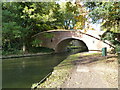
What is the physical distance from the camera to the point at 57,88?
3.82 m

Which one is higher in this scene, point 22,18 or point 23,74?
point 22,18

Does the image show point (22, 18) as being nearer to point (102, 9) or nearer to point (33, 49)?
point (33, 49)

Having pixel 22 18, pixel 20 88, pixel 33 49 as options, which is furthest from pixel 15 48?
pixel 20 88

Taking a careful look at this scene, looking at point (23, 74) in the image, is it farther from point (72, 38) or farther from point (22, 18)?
point (72, 38)

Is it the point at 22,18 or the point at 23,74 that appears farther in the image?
the point at 22,18

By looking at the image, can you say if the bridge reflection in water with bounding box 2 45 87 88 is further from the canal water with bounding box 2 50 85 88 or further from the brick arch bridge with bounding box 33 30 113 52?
the brick arch bridge with bounding box 33 30 113 52

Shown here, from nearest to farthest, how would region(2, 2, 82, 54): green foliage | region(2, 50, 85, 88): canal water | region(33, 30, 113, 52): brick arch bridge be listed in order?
1. region(2, 50, 85, 88): canal water
2. region(2, 2, 82, 54): green foliage
3. region(33, 30, 113, 52): brick arch bridge

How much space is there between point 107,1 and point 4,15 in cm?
1186

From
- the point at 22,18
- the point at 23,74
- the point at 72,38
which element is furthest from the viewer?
the point at 72,38

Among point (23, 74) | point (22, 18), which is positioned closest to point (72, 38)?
point (22, 18)

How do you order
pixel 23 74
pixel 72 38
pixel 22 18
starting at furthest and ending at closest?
pixel 72 38 → pixel 22 18 → pixel 23 74

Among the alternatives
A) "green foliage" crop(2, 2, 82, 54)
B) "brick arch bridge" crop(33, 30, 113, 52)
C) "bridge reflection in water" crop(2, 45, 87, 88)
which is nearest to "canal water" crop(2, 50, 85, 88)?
"bridge reflection in water" crop(2, 45, 87, 88)

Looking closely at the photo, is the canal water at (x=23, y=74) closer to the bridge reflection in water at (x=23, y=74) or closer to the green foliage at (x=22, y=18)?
the bridge reflection in water at (x=23, y=74)

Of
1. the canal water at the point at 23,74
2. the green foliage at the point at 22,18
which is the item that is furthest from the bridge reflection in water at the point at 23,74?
the green foliage at the point at 22,18
